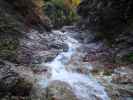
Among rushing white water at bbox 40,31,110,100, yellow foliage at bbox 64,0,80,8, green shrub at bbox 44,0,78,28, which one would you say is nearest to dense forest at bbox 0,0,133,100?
rushing white water at bbox 40,31,110,100

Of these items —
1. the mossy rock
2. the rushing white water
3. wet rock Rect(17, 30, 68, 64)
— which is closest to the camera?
the rushing white water

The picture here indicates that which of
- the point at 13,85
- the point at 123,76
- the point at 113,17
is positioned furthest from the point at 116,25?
the point at 13,85

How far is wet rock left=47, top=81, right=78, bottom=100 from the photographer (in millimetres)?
6543

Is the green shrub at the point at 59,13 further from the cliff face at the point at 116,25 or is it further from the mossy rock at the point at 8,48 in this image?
the mossy rock at the point at 8,48

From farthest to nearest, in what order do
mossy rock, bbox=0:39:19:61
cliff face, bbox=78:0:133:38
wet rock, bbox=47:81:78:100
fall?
cliff face, bbox=78:0:133:38 → mossy rock, bbox=0:39:19:61 → wet rock, bbox=47:81:78:100

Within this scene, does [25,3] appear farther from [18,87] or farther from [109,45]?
[18,87]

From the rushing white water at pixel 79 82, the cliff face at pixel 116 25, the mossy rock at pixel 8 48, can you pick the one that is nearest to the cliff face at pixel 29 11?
the mossy rock at pixel 8 48

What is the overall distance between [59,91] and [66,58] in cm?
382

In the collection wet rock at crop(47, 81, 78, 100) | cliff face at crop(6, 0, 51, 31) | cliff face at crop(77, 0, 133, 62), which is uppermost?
cliff face at crop(6, 0, 51, 31)

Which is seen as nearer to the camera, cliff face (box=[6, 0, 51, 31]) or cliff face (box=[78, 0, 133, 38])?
cliff face (box=[78, 0, 133, 38])

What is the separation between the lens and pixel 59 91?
687 centimetres

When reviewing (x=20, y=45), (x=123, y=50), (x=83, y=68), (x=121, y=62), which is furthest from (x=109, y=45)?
(x=20, y=45)

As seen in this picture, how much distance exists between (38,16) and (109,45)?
635 centimetres

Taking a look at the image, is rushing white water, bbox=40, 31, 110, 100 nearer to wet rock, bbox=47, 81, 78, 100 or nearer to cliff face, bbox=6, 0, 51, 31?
wet rock, bbox=47, 81, 78, 100
